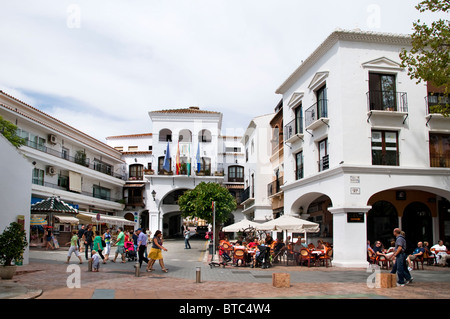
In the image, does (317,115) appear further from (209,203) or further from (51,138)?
(51,138)

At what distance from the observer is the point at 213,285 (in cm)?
1344

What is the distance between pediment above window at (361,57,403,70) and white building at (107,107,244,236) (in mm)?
28597

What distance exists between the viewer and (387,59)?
20891mm

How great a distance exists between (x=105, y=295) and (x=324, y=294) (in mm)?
5459

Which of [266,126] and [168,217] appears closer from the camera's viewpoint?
[266,126]

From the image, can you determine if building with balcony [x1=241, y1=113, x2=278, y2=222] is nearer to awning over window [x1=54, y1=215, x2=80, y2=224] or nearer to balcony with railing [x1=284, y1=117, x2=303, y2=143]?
balcony with railing [x1=284, y1=117, x2=303, y2=143]

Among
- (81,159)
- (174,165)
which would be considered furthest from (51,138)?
(174,165)

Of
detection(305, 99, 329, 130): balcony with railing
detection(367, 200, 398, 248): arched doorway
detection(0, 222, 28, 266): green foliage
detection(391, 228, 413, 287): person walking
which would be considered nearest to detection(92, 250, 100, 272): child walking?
detection(0, 222, 28, 266): green foliage

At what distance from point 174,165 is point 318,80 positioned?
1081 inches

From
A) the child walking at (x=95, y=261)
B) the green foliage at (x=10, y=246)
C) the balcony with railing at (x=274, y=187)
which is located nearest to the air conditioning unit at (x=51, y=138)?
the balcony with railing at (x=274, y=187)

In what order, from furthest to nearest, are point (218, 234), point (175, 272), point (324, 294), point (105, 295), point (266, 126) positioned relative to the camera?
point (266, 126), point (218, 234), point (175, 272), point (324, 294), point (105, 295)

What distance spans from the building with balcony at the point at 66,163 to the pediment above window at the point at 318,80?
20.2 metres
